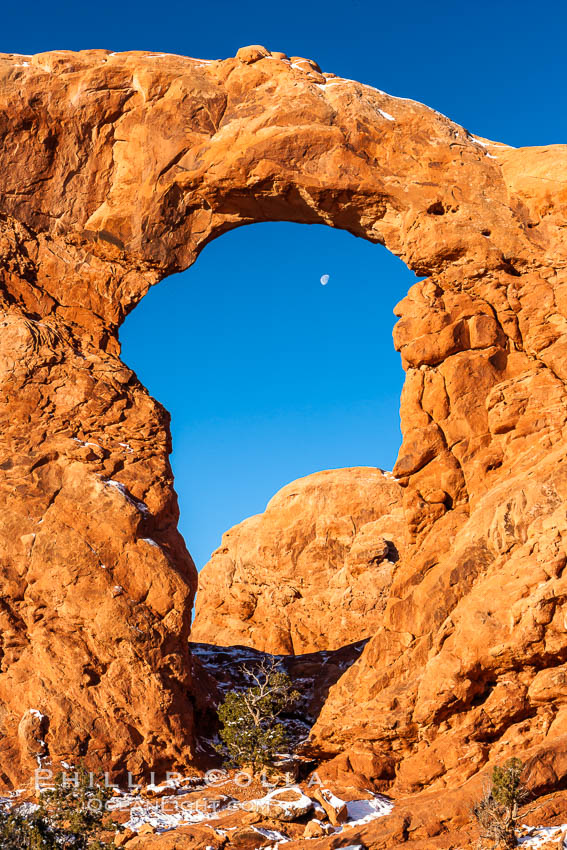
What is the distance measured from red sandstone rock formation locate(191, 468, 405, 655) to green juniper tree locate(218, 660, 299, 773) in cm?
1173

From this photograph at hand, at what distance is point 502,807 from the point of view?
1931 centimetres

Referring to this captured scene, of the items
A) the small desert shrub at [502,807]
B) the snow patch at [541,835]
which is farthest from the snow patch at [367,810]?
the snow patch at [541,835]

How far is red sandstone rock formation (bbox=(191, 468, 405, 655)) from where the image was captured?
1556 inches

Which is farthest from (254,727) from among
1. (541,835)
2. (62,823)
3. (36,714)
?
(541,835)

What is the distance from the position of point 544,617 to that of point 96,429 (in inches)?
512

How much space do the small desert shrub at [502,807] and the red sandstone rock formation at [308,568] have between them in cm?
1826

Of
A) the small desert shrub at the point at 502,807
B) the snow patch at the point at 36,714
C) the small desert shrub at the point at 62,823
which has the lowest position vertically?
the small desert shrub at the point at 502,807

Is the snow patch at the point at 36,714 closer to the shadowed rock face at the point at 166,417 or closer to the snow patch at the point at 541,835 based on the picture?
the shadowed rock face at the point at 166,417

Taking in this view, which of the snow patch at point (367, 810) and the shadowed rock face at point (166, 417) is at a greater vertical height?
the shadowed rock face at point (166, 417)

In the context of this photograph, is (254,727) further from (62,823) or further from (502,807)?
(502,807)

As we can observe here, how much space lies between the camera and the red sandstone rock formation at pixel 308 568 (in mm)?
39531

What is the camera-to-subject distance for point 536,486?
2470 centimetres

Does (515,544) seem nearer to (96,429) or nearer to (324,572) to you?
(96,429)

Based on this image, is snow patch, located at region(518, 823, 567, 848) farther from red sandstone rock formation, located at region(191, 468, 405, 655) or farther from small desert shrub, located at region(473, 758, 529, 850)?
red sandstone rock formation, located at region(191, 468, 405, 655)
